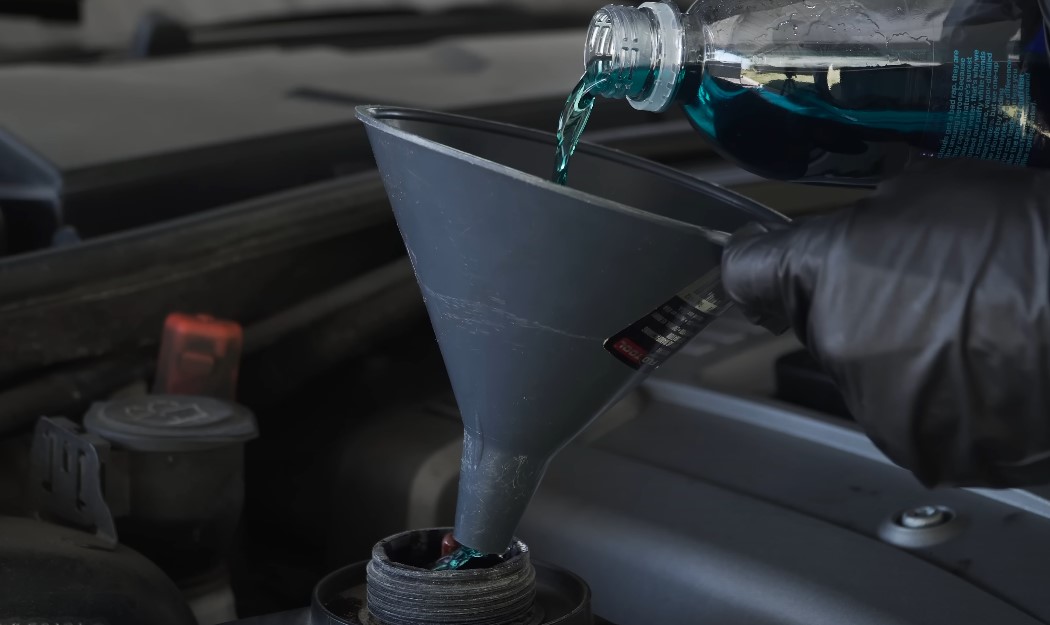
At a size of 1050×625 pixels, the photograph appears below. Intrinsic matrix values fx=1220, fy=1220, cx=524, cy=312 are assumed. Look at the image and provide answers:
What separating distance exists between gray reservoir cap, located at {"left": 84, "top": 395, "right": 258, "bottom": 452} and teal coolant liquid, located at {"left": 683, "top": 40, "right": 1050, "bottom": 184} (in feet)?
1.36

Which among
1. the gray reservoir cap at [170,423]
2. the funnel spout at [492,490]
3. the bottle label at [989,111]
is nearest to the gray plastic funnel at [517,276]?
the funnel spout at [492,490]

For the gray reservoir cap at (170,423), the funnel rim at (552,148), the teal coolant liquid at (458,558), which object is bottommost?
the teal coolant liquid at (458,558)

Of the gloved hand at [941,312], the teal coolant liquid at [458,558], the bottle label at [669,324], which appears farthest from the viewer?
the teal coolant liquid at [458,558]

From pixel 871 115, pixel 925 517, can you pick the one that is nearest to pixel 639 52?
pixel 871 115

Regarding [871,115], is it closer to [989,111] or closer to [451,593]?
[989,111]

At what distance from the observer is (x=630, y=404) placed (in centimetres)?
111

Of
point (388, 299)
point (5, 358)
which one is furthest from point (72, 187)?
point (388, 299)

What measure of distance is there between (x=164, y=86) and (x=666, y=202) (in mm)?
716

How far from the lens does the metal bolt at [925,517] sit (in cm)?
87

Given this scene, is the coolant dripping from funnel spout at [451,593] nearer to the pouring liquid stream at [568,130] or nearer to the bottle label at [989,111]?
the pouring liquid stream at [568,130]

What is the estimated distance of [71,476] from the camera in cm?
90

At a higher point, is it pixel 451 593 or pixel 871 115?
pixel 871 115

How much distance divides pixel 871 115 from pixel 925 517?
0.31 meters

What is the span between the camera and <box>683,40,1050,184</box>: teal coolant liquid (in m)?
0.69
